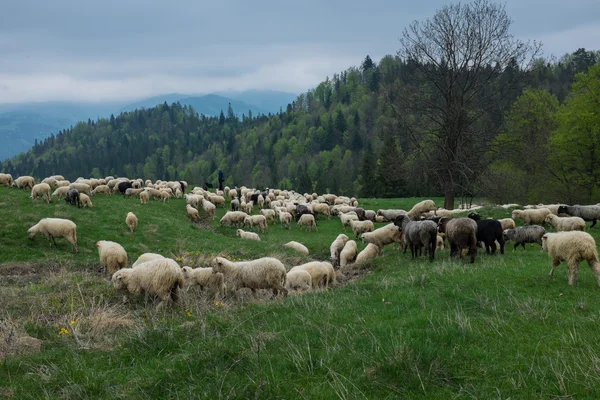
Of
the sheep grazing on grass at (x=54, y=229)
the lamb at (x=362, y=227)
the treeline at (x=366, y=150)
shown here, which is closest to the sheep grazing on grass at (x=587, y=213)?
the treeline at (x=366, y=150)

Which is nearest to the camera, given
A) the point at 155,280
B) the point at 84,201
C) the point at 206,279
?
the point at 155,280

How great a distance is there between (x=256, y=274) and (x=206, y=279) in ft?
6.60

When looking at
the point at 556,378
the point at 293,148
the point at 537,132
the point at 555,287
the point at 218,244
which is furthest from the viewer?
the point at 293,148

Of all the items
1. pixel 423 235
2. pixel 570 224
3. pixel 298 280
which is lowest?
pixel 298 280

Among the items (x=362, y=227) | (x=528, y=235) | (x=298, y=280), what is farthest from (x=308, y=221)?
(x=298, y=280)

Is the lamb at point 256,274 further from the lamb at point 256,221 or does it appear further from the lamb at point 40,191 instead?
the lamb at point 40,191

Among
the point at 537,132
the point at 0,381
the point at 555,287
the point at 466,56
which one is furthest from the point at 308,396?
the point at 537,132

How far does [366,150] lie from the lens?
267 feet

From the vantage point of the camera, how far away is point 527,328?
614cm

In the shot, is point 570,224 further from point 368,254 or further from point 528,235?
point 368,254

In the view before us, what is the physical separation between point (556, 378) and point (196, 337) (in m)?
5.15

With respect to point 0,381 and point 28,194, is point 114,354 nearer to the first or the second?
point 0,381

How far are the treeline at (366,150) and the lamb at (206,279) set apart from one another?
20649 millimetres

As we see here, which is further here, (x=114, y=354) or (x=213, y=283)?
(x=213, y=283)
